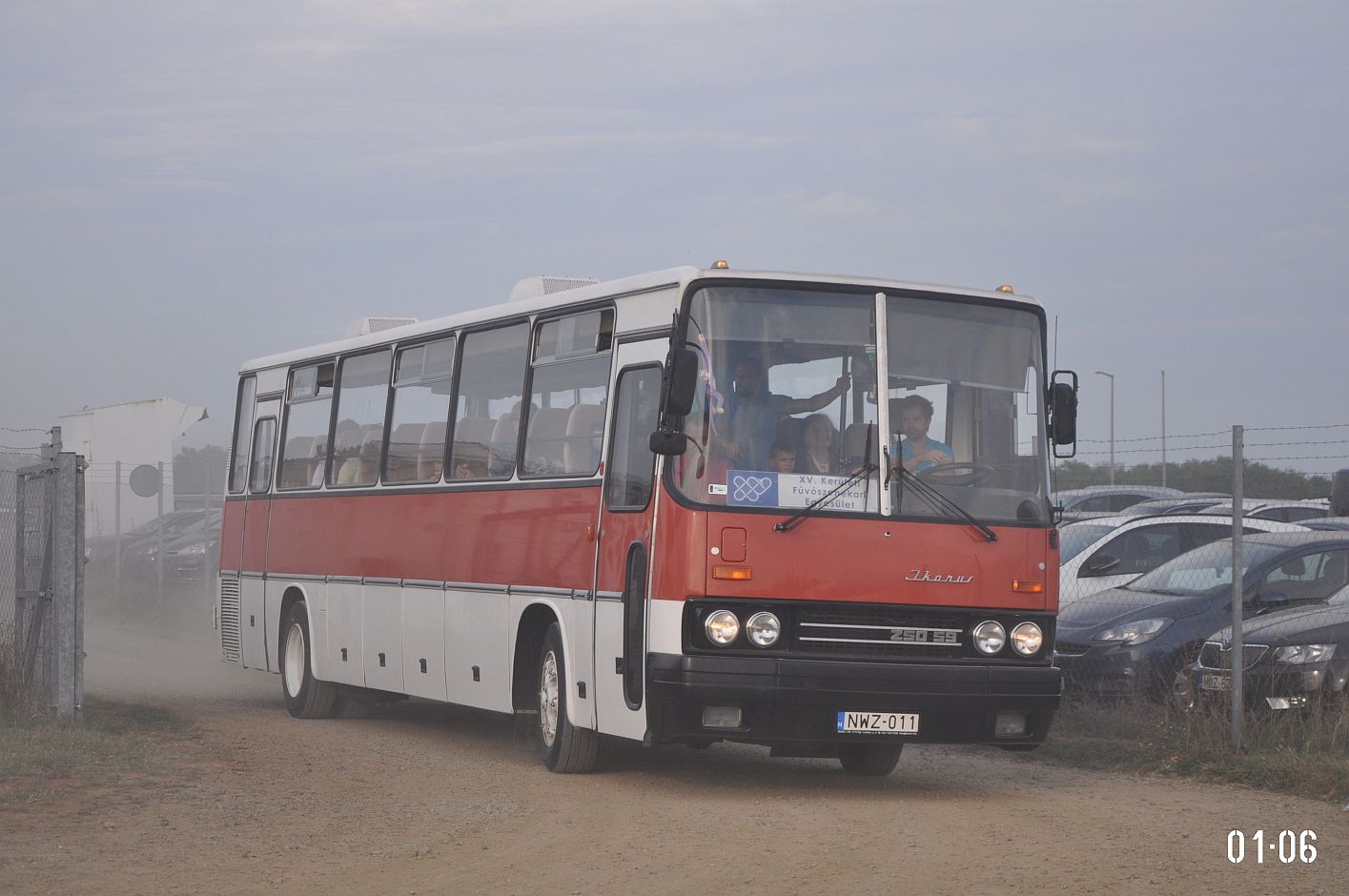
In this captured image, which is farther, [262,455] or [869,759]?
[262,455]

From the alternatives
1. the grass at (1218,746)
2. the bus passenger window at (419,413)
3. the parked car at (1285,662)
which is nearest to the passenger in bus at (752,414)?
the grass at (1218,746)

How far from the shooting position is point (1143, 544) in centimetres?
1975

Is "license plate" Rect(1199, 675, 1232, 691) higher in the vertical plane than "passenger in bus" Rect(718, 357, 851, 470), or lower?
lower

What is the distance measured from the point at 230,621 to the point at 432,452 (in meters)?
5.58

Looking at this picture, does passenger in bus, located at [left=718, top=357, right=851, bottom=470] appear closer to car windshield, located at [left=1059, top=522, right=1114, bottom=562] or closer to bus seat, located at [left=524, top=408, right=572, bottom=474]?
bus seat, located at [left=524, top=408, right=572, bottom=474]

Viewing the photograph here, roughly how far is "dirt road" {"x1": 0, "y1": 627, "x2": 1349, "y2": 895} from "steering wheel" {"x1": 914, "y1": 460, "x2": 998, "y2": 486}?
1949 mm

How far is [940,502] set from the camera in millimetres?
11328

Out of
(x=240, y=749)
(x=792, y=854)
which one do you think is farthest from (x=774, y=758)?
(x=792, y=854)

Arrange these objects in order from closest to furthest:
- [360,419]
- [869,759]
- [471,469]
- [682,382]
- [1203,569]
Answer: [682,382], [869,759], [471,469], [1203,569], [360,419]

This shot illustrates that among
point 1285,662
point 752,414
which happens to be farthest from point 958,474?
point 1285,662

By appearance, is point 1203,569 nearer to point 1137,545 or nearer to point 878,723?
point 1137,545

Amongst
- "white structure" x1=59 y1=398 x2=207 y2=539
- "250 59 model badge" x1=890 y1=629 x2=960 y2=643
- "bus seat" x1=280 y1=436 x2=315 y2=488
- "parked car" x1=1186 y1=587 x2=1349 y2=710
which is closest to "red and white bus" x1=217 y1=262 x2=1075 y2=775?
"250 59 model badge" x1=890 y1=629 x2=960 y2=643

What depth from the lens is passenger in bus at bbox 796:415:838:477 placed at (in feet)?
36.6
